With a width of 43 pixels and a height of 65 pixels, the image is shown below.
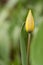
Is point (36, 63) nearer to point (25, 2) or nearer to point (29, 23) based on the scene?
point (29, 23)

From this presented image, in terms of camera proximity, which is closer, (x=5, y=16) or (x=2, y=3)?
(x=5, y=16)

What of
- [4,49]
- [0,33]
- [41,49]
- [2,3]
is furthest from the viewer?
[2,3]

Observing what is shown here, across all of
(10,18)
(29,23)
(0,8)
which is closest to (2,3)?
(0,8)

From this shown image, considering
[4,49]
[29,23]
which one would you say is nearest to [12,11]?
[4,49]

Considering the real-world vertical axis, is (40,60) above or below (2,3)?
below

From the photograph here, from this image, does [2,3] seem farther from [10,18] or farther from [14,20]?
[14,20]

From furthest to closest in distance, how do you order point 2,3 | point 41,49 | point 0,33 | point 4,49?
point 2,3 < point 0,33 < point 4,49 < point 41,49
